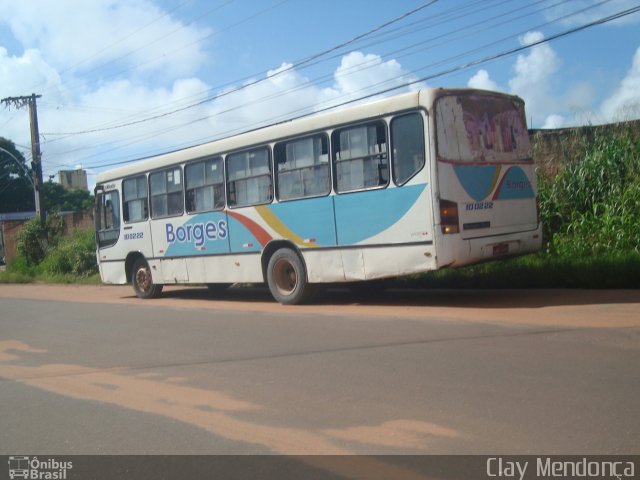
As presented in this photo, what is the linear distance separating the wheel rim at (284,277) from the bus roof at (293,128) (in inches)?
87.1

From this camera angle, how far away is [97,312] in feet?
42.8

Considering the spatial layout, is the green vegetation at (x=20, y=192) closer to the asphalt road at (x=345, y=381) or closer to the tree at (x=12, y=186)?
the tree at (x=12, y=186)

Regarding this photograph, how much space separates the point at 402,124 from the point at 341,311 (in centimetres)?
309

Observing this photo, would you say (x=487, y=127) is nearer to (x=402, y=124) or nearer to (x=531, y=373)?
(x=402, y=124)

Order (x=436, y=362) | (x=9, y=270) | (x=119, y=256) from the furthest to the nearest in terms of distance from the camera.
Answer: (x=9, y=270) → (x=119, y=256) → (x=436, y=362)

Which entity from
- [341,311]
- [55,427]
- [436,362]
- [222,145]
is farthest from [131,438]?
[222,145]

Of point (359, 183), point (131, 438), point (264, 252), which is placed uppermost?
point (359, 183)

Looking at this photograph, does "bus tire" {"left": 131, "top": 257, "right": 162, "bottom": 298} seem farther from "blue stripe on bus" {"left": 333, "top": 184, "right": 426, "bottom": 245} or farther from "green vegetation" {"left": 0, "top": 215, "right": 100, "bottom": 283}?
"green vegetation" {"left": 0, "top": 215, "right": 100, "bottom": 283}

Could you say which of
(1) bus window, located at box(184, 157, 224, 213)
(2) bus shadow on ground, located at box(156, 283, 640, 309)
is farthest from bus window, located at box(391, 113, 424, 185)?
(1) bus window, located at box(184, 157, 224, 213)

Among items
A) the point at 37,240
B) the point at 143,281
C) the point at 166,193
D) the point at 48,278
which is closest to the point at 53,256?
the point at 48,278

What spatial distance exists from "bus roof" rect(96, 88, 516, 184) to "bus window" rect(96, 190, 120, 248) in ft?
2.14

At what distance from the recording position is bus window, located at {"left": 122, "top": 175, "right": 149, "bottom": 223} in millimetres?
14873

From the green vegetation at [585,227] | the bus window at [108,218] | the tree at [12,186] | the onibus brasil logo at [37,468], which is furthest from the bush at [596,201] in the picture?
the tree at [12,186]

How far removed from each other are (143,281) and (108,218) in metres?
1.96
